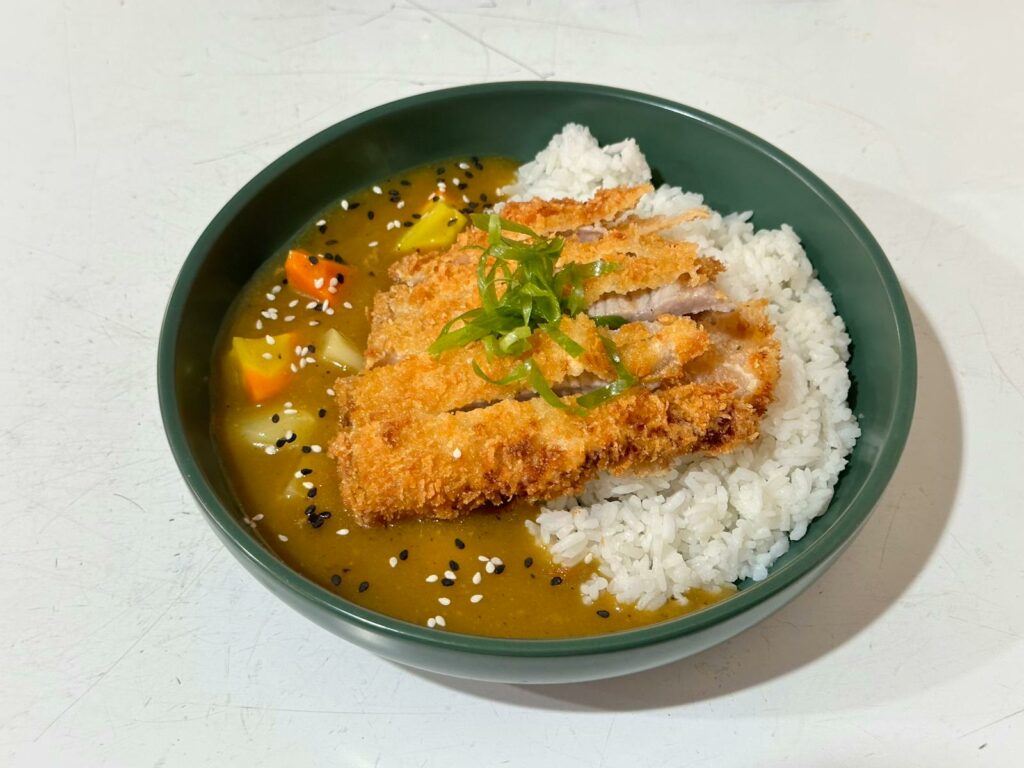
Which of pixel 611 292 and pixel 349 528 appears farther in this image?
pixel 611 292

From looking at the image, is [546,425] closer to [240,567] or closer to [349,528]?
[349,528]

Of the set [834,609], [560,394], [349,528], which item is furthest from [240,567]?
[834,609]

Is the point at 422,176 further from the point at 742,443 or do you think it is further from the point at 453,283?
the point at 742,443

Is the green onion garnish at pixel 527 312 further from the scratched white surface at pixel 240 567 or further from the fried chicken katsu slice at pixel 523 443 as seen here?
the scratched white surface at pixel 240 567

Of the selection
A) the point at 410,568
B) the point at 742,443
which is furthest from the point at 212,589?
the point at 742,443

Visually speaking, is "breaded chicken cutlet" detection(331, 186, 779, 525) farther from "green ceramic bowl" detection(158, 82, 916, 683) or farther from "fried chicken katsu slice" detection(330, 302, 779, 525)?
"green ceramic bowl" detection(158, 82, 916, 683)

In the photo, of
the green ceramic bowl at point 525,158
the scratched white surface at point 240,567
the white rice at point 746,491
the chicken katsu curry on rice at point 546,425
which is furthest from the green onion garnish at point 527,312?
the scratched white surface at point 240,567
